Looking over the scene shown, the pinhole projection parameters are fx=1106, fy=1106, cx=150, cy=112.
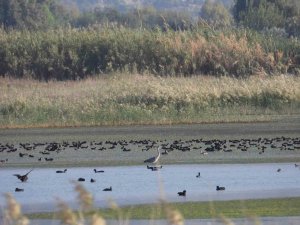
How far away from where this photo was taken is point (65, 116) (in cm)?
3544

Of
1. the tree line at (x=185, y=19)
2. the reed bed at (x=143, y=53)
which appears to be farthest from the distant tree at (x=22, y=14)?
the reed bed at (x=143, y=53)

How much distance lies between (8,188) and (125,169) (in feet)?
11.5

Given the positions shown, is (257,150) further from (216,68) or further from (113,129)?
(216,68)

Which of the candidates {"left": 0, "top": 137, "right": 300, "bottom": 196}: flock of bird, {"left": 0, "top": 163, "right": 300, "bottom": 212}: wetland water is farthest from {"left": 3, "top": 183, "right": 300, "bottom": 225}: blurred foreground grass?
{"left": 0, "top": 137, "right": 300, "bottom": 196}: flock of bird

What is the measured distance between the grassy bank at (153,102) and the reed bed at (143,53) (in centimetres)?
288

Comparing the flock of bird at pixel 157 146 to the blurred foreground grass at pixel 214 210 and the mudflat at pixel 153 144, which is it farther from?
the blurred foreground grass at pixel 214 210

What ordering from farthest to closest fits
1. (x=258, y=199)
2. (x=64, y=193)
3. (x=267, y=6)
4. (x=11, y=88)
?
(x=267, y=6) → (x=11, y=88) → (x=64, y=193) → (x=258, y=199)

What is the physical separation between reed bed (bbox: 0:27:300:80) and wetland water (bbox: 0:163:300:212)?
1933cm

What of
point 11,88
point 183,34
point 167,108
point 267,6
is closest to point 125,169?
point 167,108

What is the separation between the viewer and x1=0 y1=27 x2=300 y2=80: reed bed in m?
41.9

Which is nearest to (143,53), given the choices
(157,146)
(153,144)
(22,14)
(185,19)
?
(153,144)

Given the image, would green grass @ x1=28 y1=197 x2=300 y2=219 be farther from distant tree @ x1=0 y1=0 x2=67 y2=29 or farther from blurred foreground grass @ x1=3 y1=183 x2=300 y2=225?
distant tree @ x1=0 y1=0 x2=67 y2=29

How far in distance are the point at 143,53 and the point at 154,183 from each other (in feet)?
80.1

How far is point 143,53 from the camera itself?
1693 inches
